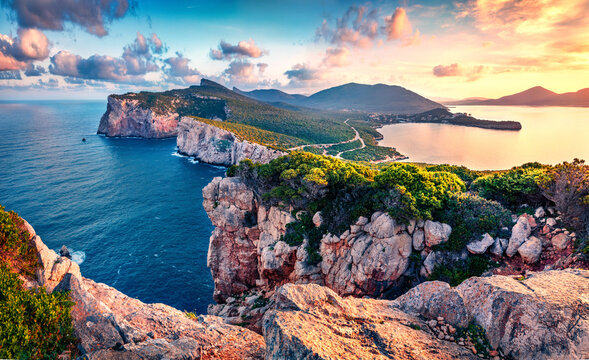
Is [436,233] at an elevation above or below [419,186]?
below

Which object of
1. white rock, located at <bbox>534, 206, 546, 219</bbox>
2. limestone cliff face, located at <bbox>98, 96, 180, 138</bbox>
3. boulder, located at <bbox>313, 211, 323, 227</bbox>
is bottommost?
boulder, located at <bbox>313, 211, 323, 227</bbox>

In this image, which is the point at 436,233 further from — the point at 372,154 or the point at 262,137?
the point at 262,137

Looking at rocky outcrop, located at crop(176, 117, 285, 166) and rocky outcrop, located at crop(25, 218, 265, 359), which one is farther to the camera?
rocky outcrop, located at crop(176, 117, 285, 166)

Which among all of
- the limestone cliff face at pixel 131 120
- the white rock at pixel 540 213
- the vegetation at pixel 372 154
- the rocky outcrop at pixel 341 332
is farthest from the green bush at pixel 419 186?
the limestone cliff face at pixel 131 120

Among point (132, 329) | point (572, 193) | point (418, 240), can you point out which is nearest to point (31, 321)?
point (132, 329)

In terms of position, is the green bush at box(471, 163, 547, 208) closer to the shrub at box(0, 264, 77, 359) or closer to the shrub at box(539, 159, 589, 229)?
the shrub at box(539, 159, 589, 229)

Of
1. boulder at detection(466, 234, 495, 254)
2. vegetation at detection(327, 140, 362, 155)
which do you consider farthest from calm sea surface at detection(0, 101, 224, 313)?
vegetation at detection(327, 140, 362, 155)

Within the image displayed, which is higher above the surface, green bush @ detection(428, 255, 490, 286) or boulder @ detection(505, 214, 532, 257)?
boulder @ detection(505, 214, 532, 257)
